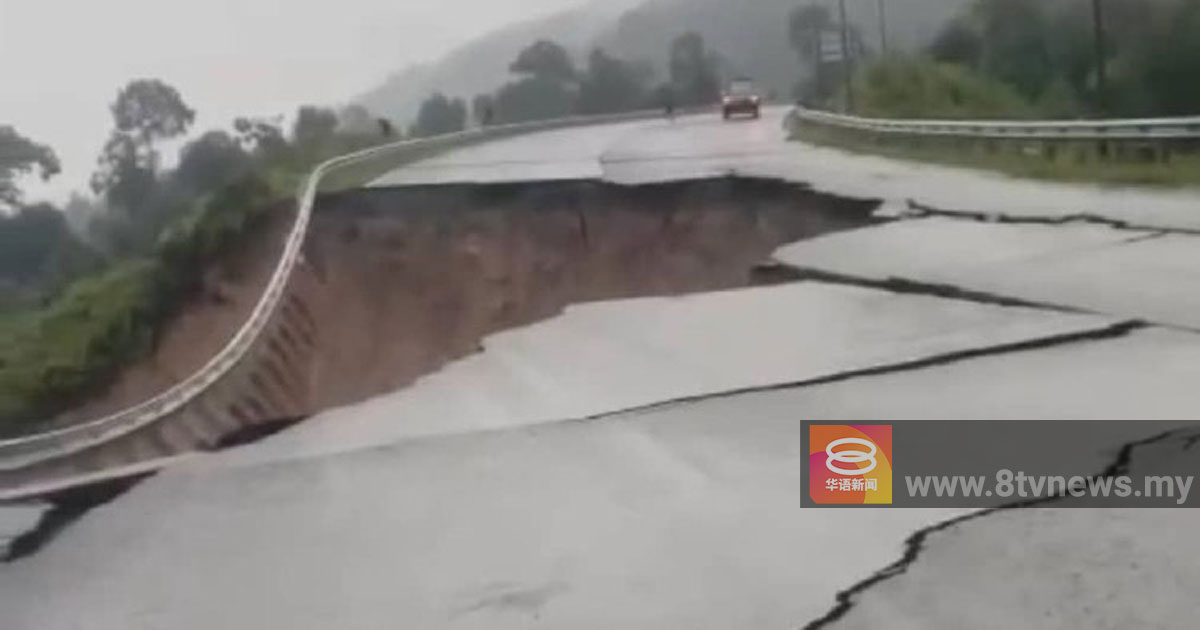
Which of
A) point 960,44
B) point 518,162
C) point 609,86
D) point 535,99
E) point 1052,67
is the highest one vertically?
point 960,44

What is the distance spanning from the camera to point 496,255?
27828 mm

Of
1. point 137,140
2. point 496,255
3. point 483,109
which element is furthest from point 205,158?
point 496,255

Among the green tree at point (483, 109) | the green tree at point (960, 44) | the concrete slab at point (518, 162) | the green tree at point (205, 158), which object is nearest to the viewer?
the concrete slab at point (518, 162)

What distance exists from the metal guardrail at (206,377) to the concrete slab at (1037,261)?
229 inches

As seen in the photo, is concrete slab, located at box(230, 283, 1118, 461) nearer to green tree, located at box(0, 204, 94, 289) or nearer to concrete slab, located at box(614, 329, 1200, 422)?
concrete slab, located at box(614, 329, 1200, 422)

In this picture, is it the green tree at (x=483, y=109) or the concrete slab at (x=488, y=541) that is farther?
the green tree at (x=483, y=109)

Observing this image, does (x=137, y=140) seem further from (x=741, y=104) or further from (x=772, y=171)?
(x=772, y=171)

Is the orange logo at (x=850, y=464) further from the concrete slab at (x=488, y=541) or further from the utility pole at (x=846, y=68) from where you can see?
the utility pole at (x=846, y=68)

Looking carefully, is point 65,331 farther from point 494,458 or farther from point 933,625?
point 933,625

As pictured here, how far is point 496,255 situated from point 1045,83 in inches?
1771

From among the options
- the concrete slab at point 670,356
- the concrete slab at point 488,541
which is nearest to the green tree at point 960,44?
the concrete slab at point 670,356

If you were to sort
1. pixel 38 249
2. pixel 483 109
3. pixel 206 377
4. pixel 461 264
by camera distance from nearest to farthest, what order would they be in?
pixel 206 377 → pixel 461 264 → pixel 38 249 → pixel 483 109

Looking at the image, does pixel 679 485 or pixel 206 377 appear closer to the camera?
pixel 679 485

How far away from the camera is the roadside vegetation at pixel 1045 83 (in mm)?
26328
